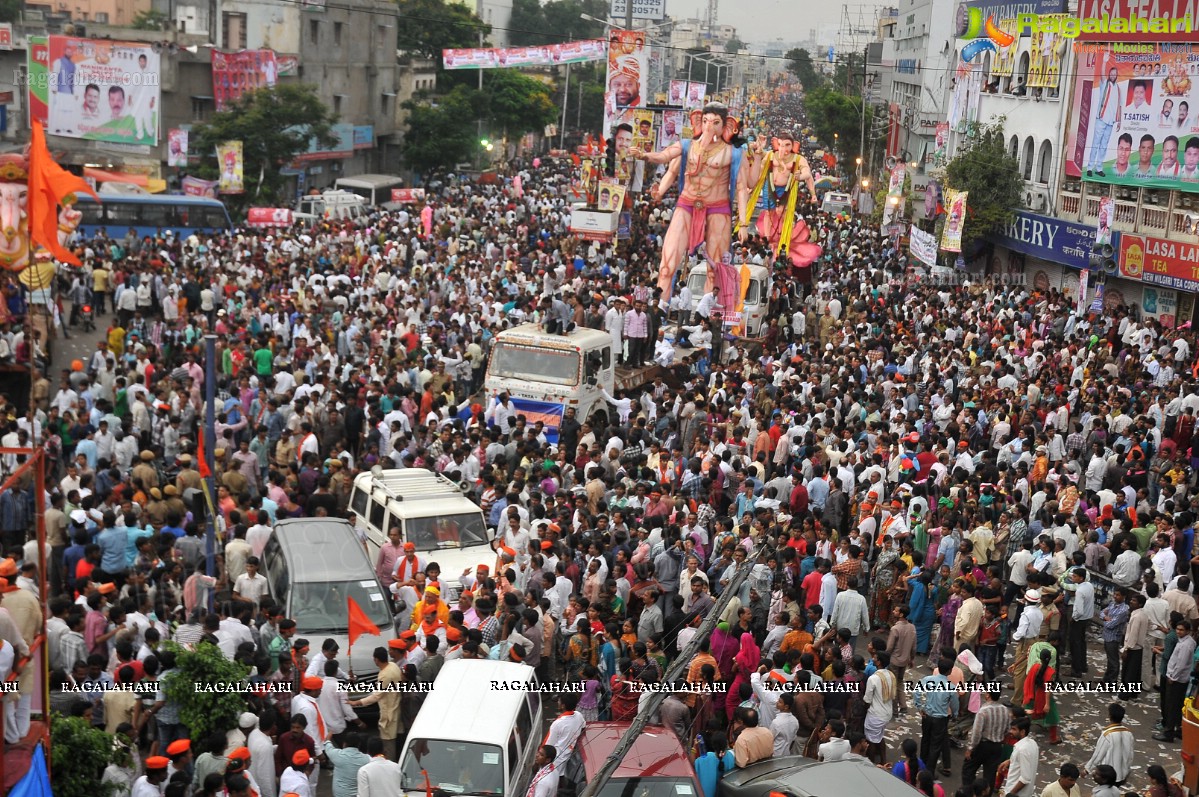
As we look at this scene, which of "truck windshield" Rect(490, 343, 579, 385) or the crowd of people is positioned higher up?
"truck windshield" Rect(490, 343, 579, 385)

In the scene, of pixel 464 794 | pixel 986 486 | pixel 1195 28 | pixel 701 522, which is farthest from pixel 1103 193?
pixel 464 794

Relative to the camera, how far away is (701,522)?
14.6m

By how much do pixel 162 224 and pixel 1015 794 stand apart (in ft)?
110

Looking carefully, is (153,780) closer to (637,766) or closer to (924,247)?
(637,766)

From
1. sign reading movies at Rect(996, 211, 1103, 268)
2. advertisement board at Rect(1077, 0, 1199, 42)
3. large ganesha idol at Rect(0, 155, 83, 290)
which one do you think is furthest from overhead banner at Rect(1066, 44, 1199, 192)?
large ganesha idol at Rect(0, 155, 83, 290)

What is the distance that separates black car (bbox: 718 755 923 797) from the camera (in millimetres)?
9094

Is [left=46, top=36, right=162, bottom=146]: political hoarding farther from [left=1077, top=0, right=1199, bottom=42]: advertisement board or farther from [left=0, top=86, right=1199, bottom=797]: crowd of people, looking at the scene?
[left=1077, top=0, right=1199, bottom=42]: advertisement board

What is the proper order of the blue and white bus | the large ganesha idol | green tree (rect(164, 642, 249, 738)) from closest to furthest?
1. green tree (rect(164, 642, 249, 738))
2. the large ganesha idol
3. the blue and white bus

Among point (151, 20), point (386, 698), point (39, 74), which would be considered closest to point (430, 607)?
point (386, 698)

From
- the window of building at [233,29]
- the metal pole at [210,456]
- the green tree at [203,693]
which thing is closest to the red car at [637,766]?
the green tree at [203,693]

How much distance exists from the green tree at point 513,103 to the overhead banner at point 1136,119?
3975 cm

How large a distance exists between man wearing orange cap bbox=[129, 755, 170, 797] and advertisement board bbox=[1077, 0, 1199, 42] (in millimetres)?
28514

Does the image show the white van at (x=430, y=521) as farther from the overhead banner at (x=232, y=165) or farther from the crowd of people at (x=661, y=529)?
the overhead banner at (x=232, y=165)

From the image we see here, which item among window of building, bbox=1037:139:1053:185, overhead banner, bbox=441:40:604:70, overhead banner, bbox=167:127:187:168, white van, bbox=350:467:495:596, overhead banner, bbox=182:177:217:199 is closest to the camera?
white van, bbox=350:467:495:596
